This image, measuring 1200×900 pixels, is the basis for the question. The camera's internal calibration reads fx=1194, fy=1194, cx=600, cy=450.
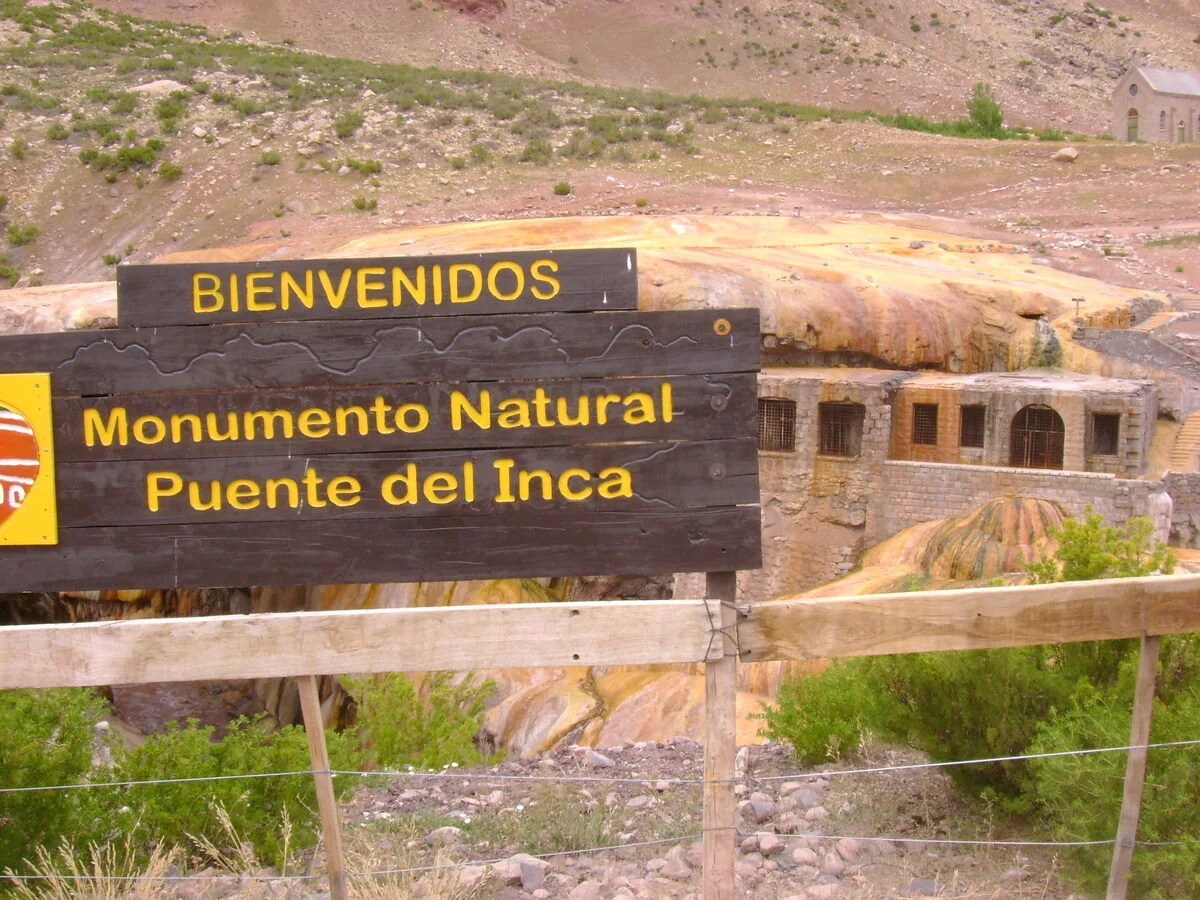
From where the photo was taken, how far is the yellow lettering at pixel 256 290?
175 inches

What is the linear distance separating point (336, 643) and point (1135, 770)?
2.96 m

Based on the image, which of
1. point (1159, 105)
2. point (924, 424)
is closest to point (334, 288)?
point (924, 424)

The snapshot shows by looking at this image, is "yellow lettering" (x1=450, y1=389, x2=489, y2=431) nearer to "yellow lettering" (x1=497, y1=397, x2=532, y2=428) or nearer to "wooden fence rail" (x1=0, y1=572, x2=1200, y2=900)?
"yellow lettering" (x1=497, y1=397, x2=532, y2=428)

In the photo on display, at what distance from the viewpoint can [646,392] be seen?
443 cm

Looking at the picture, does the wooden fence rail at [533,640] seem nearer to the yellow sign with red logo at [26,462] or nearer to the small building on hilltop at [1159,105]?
the yellow sign with red logo at [26,462]

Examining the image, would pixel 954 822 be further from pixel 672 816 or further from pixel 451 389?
pixel 451 389

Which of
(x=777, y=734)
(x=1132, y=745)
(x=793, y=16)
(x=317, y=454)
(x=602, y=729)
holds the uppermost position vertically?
(x=793, y=16)

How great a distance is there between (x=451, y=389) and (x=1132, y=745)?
2832 millimetres

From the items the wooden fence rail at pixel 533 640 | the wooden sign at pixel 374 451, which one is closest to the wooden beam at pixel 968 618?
the wooden fence rail at pixel 533 640

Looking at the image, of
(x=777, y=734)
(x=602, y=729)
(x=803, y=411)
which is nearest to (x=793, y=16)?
(x=803, y=411)

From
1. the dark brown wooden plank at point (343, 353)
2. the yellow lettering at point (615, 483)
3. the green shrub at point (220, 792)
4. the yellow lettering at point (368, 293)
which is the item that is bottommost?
the green shrub at point (220, 792)

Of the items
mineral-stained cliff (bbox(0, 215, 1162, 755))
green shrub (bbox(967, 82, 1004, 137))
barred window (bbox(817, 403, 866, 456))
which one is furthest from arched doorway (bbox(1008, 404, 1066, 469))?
green shrub (bbox(967, 82, 1004, 137))

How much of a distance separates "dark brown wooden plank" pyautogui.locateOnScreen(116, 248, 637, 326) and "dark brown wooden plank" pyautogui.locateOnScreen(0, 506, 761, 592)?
0.78 meters

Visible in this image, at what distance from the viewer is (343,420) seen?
4.45 m
